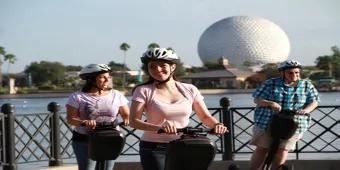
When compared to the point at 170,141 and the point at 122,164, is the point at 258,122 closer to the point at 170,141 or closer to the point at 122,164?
the point at 170,141

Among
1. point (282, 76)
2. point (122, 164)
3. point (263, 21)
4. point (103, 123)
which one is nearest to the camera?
point (103, 123)

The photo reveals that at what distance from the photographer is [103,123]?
17.4 ft

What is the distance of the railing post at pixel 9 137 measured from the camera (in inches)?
373

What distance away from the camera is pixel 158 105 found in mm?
4637

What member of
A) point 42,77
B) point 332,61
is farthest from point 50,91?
point 332,61

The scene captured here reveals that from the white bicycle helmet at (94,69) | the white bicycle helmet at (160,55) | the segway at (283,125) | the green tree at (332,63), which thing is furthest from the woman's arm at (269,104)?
the green tree at (332,63)

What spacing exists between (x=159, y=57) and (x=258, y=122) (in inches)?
94.1

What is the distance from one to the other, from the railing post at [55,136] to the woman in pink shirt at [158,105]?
5337mm

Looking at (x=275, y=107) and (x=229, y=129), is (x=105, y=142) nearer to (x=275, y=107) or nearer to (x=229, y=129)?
(x=275, y=107)

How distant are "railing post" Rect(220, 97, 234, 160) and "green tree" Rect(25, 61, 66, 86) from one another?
115 m

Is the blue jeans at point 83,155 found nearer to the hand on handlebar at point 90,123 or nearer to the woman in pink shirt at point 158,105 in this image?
the hand on handlebar at point 90,123

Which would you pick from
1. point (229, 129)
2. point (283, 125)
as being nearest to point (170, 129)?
point (283, 125)

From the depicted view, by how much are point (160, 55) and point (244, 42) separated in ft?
429

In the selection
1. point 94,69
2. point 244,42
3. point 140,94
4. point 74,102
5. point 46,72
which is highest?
point 244,42
